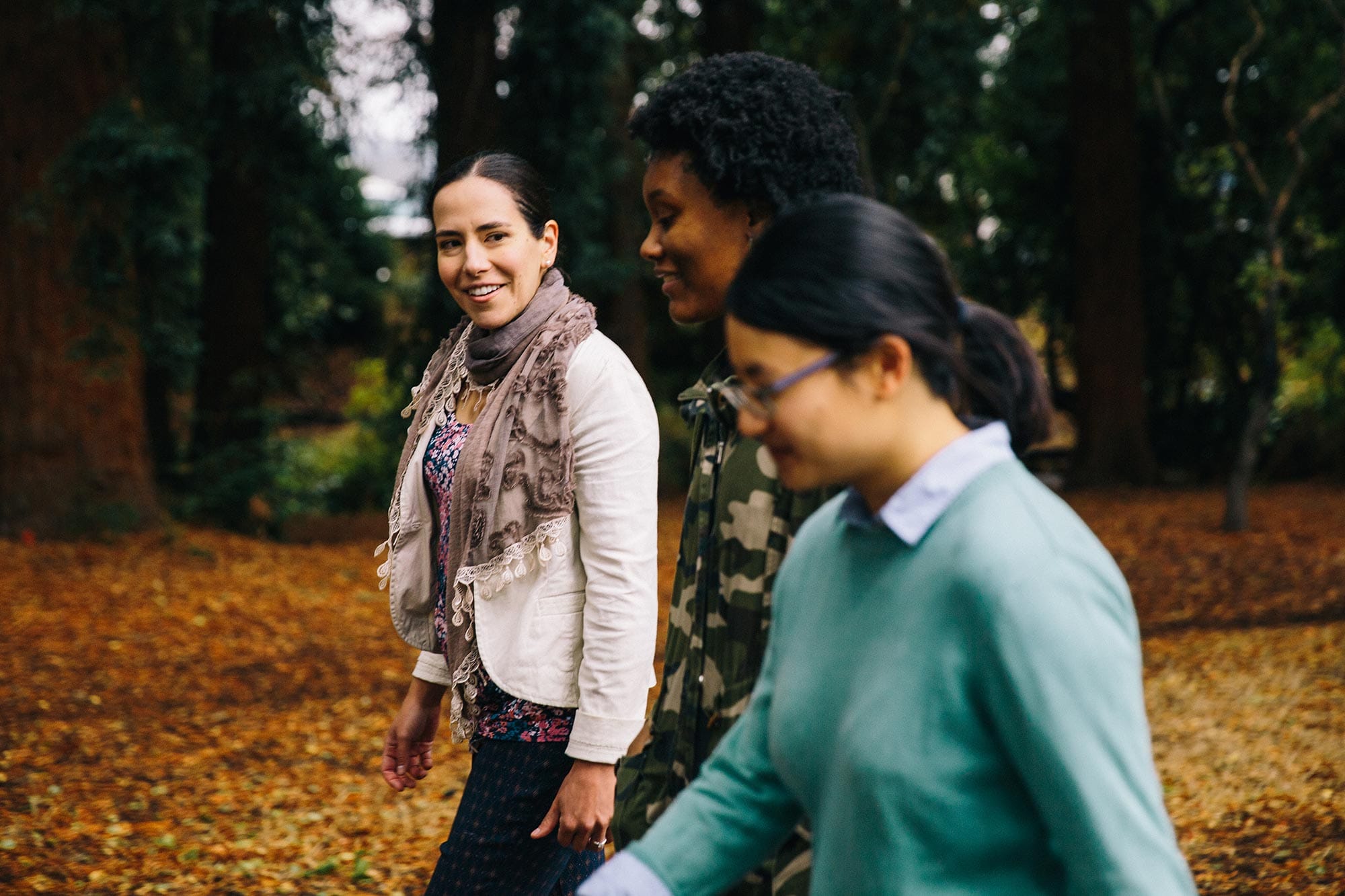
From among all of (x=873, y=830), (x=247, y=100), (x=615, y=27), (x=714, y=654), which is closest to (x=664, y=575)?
(x=615, y=27)

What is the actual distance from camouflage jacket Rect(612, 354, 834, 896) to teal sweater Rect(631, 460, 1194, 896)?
1.31ft

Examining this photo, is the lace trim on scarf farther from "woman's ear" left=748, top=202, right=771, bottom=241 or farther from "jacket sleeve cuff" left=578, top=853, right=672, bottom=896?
"jacket sleeve cuff" left=578, top=853, right=672, bottom=896

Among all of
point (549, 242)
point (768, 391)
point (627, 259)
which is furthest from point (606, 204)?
point (768, 391)

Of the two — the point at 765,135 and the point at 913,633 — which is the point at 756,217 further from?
the point at 913,633

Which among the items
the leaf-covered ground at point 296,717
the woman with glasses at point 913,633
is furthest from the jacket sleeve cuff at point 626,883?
the leaf-covered ground at point 296,717

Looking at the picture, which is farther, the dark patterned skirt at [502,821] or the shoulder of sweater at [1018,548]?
the dark patterned skirt at [502,821]

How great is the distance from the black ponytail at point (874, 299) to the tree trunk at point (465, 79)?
31.9 ft

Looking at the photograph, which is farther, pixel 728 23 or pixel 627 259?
pixel 728 23

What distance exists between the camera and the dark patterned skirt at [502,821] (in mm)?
2699

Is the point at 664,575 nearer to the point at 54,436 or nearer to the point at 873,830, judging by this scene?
the point at 54,436

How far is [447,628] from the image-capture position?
2.81 m

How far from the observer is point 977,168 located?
17531mm

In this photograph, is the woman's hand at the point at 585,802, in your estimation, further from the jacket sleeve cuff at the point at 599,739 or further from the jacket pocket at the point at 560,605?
the jacket pocket at the point at 560,605

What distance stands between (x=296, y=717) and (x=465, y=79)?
602 cm
